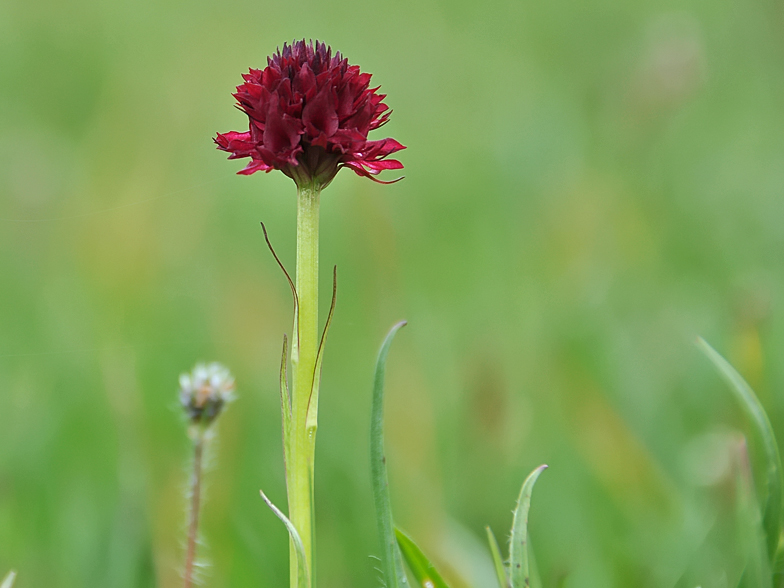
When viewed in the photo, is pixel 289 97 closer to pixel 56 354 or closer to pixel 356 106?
pixel 356 106

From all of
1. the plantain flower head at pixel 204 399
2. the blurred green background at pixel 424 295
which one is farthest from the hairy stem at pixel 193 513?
the blurred green background at pixel 424 295

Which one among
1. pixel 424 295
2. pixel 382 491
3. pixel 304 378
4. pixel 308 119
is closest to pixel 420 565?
pixel 382 491

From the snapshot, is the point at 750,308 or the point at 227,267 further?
the point at 227,267

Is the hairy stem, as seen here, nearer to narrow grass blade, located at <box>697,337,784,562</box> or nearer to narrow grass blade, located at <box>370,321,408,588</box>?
narrow grass blade, located at <box>370,321,408,588</box>

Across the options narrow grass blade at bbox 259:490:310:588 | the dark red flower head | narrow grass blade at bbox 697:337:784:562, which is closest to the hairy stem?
narrow grass blade at bbox 259:490:310:588

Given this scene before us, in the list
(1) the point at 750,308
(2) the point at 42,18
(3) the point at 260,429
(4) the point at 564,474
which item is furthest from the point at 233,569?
(2) the point at 42,18
